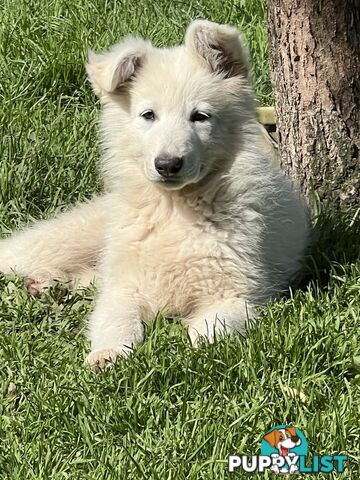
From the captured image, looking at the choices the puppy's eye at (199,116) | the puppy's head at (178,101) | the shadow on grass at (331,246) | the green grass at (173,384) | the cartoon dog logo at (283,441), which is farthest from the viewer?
the shadow on grass at (331,246)

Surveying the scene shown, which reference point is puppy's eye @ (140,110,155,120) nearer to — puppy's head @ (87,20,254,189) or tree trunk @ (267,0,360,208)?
puppy's head @ (87,20,254,189)

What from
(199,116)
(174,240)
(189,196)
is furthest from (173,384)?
(199,116)

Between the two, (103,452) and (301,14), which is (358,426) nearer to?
(103,452)

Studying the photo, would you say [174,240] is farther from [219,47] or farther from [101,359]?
[219,47]

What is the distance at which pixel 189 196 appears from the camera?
505 cm

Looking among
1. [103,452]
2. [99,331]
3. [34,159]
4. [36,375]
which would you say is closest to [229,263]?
[99,331]

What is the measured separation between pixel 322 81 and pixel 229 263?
4.69 feet

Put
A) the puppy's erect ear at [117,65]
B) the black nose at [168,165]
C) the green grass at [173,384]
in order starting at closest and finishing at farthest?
the green grass at [173,384]
the black nose at [168,165]
the puppy's erect ear at [117,65]

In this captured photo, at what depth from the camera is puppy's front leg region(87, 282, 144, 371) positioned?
448 cm

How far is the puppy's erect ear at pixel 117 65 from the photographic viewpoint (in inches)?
195

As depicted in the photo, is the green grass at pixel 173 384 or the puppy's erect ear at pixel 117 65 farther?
the puppy's erect ear at pixel 117 65

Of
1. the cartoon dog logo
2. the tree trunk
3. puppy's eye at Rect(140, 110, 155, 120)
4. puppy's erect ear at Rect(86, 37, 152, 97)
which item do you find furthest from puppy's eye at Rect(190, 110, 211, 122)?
the cartoon dog logo

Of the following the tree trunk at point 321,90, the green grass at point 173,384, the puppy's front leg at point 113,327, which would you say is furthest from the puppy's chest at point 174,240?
the tree trunk at point 321,90

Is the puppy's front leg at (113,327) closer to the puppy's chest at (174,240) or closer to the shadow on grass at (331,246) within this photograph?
the puppy's chest at (174,240)
